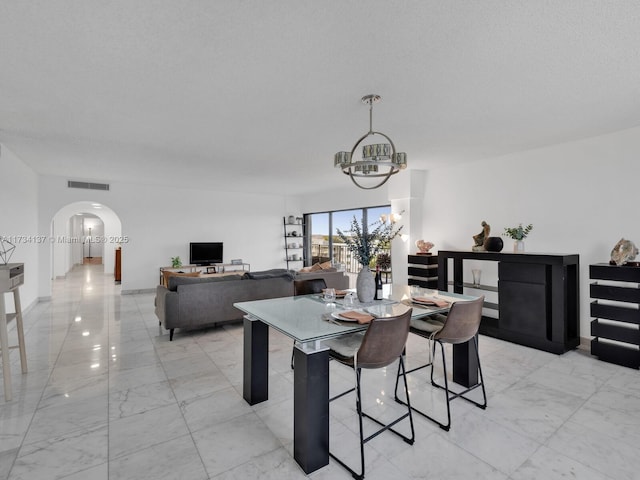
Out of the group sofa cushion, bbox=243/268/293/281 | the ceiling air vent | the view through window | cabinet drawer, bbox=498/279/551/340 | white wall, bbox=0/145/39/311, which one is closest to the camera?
cabinet drawer, bbox=498/279/551/340

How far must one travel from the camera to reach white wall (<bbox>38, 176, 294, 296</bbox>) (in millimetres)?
6784

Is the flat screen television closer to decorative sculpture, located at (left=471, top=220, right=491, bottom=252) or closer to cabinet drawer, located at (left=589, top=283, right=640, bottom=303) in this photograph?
decorative sculpture, located at (left=471, top=220, right=491, bottom=252)

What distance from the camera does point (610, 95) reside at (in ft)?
9.04

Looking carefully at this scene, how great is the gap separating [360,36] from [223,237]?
726 centimetres

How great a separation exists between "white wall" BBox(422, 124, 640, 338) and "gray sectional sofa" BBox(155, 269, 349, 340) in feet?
10.1

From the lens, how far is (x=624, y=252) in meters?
3.34

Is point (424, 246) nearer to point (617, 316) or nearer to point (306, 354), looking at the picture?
point (617, 316)

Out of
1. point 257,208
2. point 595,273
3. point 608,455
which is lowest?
point 608,455

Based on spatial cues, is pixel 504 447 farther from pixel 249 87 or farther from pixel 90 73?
pixel 90 73

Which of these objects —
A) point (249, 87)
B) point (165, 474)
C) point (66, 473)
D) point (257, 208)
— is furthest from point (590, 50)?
point (257, 208)

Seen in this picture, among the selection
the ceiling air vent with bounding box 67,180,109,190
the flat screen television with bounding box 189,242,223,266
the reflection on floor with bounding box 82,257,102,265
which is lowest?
the reflection on floor with bounding box 82,257,102,265

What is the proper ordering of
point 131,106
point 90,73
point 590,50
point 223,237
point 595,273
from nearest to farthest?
point 590,50, point 90,73, point 131,106, point 595,273, point 223,237

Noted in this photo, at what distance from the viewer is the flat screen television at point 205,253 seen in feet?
26.2

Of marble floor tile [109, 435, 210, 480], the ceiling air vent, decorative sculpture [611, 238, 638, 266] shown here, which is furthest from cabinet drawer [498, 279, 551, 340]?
the ceiling air vent
